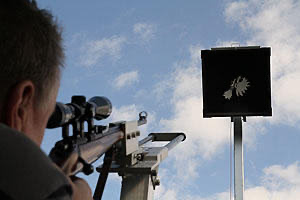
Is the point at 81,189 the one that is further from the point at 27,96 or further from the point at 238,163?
the point at 238,163

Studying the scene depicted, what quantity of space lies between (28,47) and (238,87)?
2.39 m

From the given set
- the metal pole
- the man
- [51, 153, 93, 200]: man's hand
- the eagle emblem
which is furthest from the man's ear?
the eagle emblem

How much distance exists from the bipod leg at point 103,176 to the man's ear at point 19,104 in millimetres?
672

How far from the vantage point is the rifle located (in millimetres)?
877

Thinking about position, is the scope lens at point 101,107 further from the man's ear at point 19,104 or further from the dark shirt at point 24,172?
the dark shirt at point 24,172

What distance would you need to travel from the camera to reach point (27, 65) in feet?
1.83

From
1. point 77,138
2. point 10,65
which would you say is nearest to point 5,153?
point 10,65

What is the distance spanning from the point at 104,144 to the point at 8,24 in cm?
70

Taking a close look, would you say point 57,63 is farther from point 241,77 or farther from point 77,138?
point 241,77

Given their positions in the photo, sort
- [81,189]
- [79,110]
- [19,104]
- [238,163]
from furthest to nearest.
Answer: [238,163] → [79,110] → [81,189] → [19,104]

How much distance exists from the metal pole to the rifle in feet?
2.99

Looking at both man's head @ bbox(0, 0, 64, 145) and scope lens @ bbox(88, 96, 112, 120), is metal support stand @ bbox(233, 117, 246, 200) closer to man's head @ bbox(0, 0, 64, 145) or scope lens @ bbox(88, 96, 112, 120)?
scope lens @ bbox(88, 96, 112, 120)

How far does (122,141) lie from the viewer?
145 centimetres

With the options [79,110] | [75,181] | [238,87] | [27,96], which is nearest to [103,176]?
[79,110]
